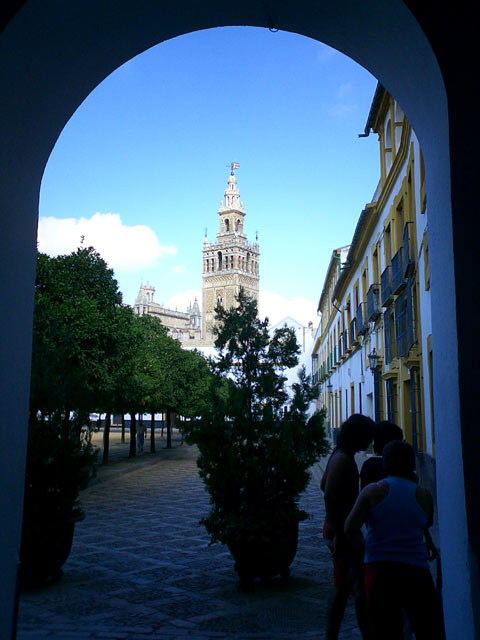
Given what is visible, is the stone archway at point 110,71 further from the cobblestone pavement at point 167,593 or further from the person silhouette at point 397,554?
the cobblestone pavement at point 167,593

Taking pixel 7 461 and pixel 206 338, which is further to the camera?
pixel 206 338

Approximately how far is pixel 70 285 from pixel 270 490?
35.5ft

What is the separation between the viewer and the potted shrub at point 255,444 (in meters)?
6.11

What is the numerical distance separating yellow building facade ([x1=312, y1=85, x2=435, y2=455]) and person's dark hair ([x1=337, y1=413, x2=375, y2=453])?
323 cm

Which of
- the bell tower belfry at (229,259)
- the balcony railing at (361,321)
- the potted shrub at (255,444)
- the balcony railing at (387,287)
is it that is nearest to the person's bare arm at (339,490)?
the potted shrub at (255,444)

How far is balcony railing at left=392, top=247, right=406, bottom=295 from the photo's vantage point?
13.3 metres

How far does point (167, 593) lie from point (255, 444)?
1590 mm

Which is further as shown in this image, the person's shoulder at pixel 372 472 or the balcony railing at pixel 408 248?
the balcony railing at pixel 408 248

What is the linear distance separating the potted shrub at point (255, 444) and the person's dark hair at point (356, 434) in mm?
2196

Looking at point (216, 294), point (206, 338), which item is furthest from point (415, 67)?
point (216, 294)

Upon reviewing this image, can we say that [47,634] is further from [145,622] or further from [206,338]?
[206,338]

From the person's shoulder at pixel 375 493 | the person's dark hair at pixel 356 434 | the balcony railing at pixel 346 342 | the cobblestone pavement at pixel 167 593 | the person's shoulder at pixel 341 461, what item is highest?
the balcony railing at pixel 346 342

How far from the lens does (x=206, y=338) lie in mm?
114438

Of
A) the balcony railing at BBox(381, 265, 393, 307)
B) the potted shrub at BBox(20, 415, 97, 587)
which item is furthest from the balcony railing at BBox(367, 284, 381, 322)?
the potted shrub at BBox(20, 415, 97, 587)
